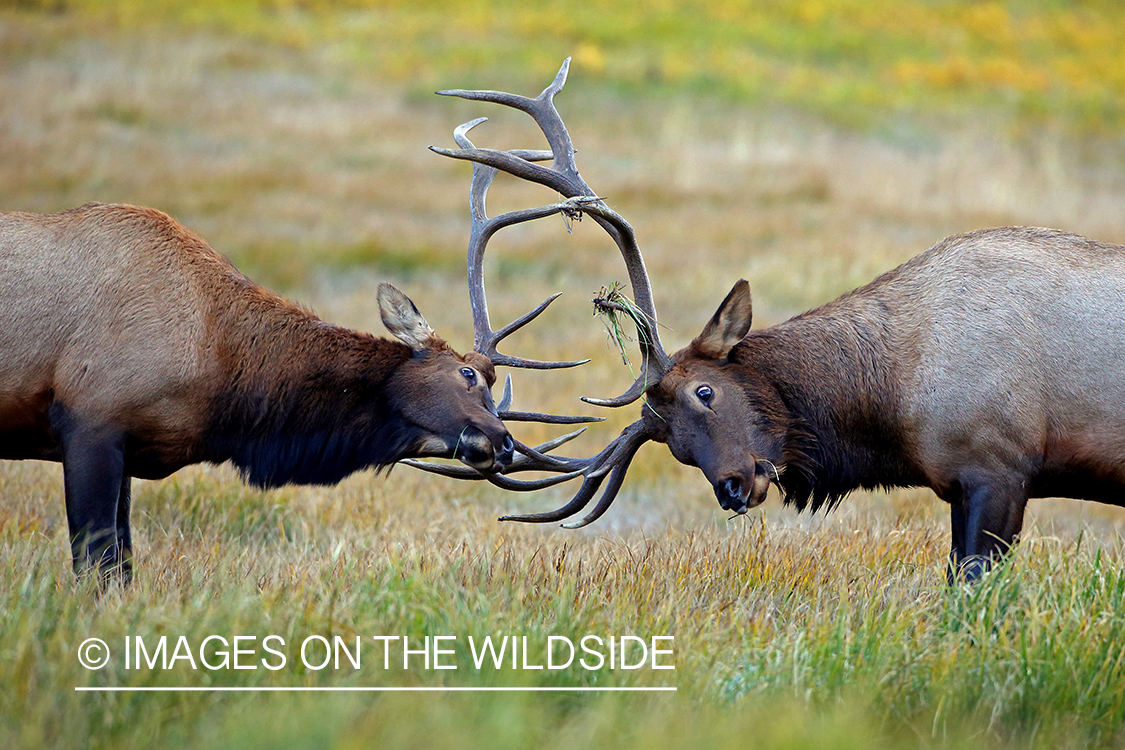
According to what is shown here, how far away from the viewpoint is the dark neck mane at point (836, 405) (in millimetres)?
5832

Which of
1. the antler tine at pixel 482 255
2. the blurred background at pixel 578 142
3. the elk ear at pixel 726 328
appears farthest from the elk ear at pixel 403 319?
the blurred background at pixel 578 142

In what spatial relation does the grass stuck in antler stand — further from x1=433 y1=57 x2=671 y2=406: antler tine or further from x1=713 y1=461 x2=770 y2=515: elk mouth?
x1=713 y1=461 x2=770 y2=515: elk mouth

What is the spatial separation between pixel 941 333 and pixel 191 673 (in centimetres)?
377

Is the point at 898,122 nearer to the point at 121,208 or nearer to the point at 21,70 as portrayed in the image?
the point at 21,70

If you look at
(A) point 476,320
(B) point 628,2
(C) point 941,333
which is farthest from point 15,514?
(B) point 628,2

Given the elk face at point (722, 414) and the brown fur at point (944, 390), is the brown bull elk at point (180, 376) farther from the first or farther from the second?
the brown fur at point (944, 390)

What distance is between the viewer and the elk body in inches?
214

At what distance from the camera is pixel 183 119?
24531mm

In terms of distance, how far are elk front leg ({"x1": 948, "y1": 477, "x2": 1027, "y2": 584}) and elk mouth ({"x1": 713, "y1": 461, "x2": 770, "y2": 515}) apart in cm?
94

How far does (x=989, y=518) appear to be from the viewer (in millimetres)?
5418

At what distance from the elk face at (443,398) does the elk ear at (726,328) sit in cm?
111

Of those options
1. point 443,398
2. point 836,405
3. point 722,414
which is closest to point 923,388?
point 836,405

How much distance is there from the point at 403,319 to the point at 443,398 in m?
0.49

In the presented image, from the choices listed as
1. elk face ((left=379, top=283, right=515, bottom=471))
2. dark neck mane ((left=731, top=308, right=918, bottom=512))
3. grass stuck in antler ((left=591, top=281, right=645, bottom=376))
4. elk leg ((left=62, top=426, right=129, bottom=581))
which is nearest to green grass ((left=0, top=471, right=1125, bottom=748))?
elk leg ((left=62, top=426, right=129, bottom=581))
